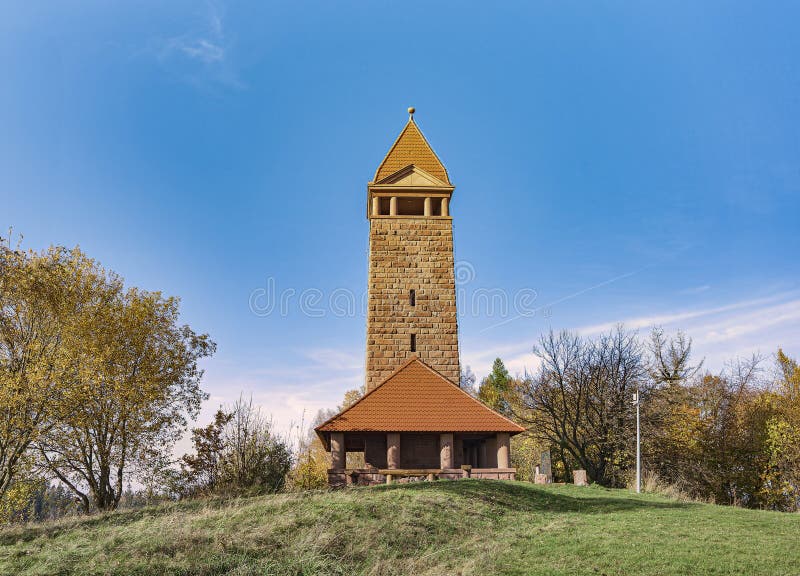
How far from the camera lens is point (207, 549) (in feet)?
29.9

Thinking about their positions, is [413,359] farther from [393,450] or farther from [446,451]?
[446,451]

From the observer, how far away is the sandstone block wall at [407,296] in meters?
25.5

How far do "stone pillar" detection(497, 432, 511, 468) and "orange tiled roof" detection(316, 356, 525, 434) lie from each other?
0.47 meters

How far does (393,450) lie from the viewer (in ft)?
68.0

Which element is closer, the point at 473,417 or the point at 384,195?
the point at 473,417

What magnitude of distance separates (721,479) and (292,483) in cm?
2598

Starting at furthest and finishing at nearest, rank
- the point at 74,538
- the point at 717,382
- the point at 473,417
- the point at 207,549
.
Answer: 1. the point at 717,382
2. the point at 473,417
3. the point at 74,538
4. the point at 207,549

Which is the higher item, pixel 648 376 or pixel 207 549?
pixel 648 376

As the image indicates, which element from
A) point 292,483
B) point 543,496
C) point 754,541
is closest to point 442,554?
point 754,541

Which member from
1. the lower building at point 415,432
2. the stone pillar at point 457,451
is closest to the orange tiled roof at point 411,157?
the lower building at point 415,432

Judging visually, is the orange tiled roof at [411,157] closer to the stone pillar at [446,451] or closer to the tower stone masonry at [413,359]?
the tower stone masonry at [413,359]

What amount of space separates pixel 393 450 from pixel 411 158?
1458 cm

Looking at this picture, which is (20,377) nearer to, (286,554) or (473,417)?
(286,554)

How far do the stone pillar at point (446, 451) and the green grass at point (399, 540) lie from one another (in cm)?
534
